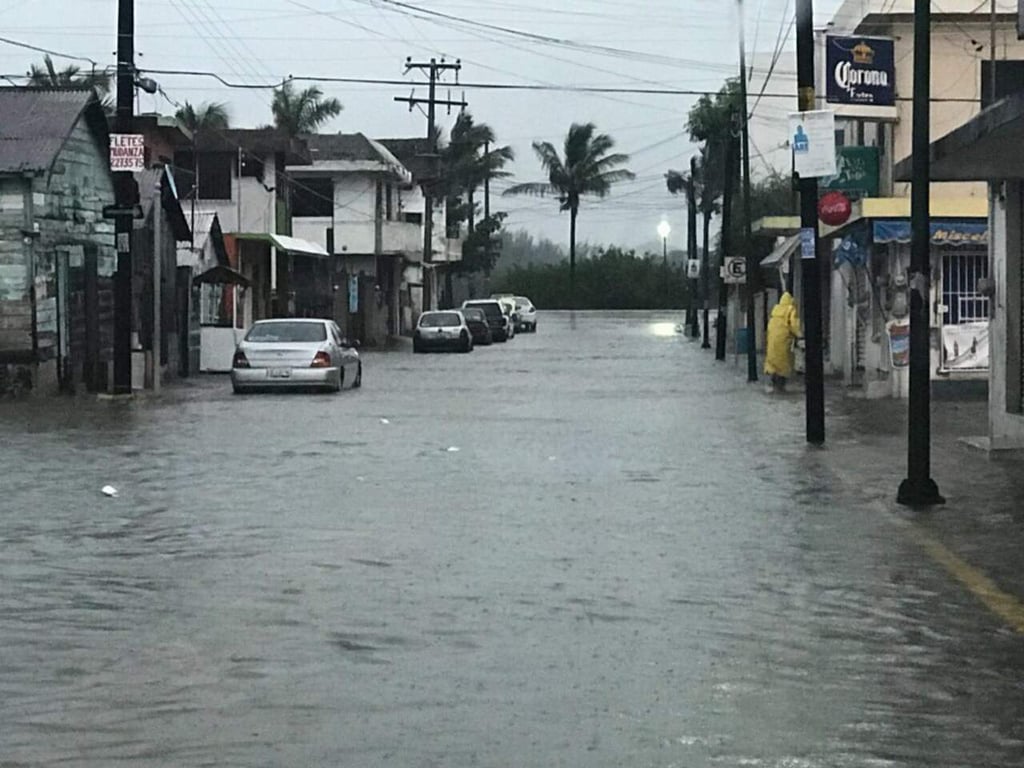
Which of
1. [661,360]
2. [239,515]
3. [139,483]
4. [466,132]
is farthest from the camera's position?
[466,132]

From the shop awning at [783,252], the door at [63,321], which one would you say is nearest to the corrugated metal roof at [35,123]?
the door at [63,321]

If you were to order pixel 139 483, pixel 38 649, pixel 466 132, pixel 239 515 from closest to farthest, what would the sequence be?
pixel 38 649 → pixel 239 515 → pixel 139 483 → pixel 466 132

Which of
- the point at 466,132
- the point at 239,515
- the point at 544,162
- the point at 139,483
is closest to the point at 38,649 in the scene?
the point at 239,515

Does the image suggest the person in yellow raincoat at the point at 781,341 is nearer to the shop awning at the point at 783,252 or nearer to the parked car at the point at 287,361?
the parked car at the point at 287,361

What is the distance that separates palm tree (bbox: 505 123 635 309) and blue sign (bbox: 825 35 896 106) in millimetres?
80208

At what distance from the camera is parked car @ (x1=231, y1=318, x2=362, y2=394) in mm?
32969

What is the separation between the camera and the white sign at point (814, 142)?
2023 centimetres

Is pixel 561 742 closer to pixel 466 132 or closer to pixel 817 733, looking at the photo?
pixel 817 733

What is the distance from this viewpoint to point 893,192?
33531 mm

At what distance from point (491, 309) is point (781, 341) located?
122 ft

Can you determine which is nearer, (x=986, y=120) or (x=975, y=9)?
(x=986, y=120)

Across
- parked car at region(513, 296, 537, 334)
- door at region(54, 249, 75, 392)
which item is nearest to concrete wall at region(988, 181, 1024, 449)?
door at region(54, 249, 75, 392)

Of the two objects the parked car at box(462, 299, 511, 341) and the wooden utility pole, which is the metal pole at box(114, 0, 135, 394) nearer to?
the wooden utility pole

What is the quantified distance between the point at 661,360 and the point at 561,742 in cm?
4353
